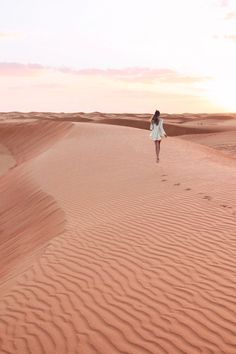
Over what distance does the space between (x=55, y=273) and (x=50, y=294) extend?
2.44 feet

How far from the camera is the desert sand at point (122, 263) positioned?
4.80m

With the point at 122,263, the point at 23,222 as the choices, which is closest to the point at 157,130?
the point at 23,222

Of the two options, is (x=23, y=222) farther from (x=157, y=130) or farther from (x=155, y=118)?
(x=157, y=130)

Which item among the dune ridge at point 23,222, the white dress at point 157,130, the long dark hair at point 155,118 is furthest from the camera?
the white dress at point 157,130

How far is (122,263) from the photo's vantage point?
21.9 ft

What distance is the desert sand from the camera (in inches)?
189

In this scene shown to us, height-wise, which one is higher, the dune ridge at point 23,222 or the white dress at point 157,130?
the white dress at point 157,130

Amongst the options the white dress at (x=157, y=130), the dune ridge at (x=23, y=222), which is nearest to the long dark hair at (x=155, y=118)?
the white dress at (x=157, y=130)

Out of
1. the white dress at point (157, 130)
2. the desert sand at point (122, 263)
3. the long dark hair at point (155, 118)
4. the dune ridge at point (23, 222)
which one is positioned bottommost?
the dune ridge at point (23, 222)

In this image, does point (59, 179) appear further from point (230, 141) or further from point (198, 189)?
point (230, 141)

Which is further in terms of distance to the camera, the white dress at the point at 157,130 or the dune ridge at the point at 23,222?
the white dress at the point at 157,130

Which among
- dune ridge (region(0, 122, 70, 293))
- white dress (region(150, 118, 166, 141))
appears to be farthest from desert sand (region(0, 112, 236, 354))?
white dress (region(150, 118, 166, 141))

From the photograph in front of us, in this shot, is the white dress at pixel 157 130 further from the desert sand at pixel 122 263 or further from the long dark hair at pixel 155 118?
the desert sand at pixel 122 263

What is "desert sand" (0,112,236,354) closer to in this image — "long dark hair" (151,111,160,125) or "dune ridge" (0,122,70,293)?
"dune ridge" (0,122,70,293)
